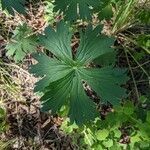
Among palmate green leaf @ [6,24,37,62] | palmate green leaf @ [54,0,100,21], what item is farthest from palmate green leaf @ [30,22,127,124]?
palmate green leaf @ [6,24,37,62]

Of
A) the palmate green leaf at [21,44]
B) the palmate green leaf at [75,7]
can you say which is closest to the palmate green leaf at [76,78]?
the palmate green leaf at [75,7]

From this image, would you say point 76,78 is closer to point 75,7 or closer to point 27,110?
point 75,7

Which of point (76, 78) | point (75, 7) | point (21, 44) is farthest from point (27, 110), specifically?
point (75, 7)

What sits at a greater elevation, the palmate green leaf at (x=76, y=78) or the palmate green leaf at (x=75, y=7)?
the palmate green leaf at (x=75, y=7)

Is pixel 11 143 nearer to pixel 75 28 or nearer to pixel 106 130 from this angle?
pixel 106 130

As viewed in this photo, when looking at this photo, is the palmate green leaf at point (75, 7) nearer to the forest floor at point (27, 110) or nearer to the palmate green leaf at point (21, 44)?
the palmate green leaf at point (21, 44)

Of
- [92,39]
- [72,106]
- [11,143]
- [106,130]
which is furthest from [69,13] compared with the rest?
[11,143]

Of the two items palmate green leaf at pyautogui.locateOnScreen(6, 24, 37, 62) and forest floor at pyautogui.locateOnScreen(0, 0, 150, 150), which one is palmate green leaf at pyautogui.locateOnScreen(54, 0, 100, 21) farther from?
forest floor at pyautogui.locateOnScreen(0, 0, 150, 150)
